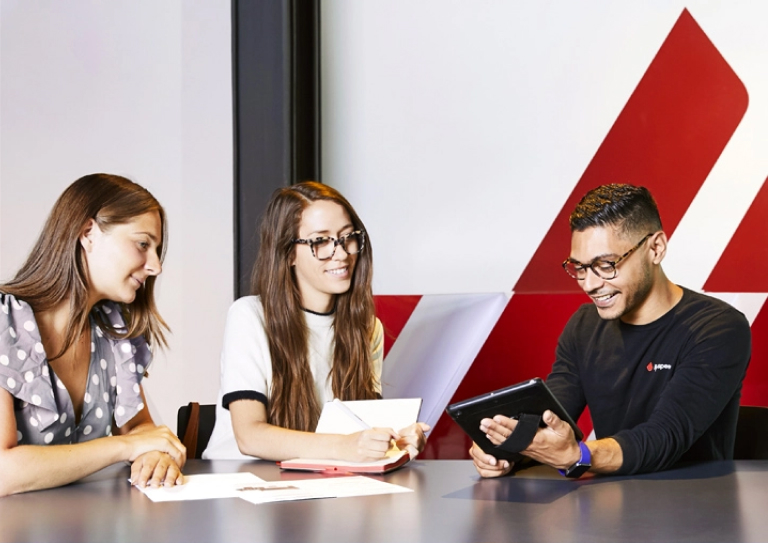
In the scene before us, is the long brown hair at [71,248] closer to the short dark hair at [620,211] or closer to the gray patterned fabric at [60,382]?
the gray patterned fabric at [60,382]

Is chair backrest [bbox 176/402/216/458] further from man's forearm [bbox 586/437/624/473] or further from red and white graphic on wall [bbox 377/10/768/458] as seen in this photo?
man's forearm [bbox 586/437/624/473]

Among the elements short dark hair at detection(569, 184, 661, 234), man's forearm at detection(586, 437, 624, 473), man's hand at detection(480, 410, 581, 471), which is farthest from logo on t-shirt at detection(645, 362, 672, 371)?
man's hand at detection(480, 410, 581, 471)

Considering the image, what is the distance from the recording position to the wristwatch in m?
1.78

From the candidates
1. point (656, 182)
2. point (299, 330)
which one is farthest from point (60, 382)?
point (656, 182)

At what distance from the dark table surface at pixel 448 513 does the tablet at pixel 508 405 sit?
0.45 ft

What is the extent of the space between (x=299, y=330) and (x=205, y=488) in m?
0.76

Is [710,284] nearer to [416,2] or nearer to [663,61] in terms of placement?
[663,61]

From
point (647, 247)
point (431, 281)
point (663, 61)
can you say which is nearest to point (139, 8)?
point (431, 281)

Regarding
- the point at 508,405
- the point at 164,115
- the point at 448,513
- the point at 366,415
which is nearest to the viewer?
the point at 448,513

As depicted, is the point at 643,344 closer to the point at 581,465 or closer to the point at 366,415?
the point at 581,465

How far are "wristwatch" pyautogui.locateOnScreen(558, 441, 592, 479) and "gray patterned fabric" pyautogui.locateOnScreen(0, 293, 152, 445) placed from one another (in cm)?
112

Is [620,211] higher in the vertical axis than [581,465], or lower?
higher

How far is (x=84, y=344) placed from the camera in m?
2.16

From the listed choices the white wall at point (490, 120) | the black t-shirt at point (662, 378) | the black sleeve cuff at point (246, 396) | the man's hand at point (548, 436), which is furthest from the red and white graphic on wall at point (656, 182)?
the man's hand at point (548, 436)
